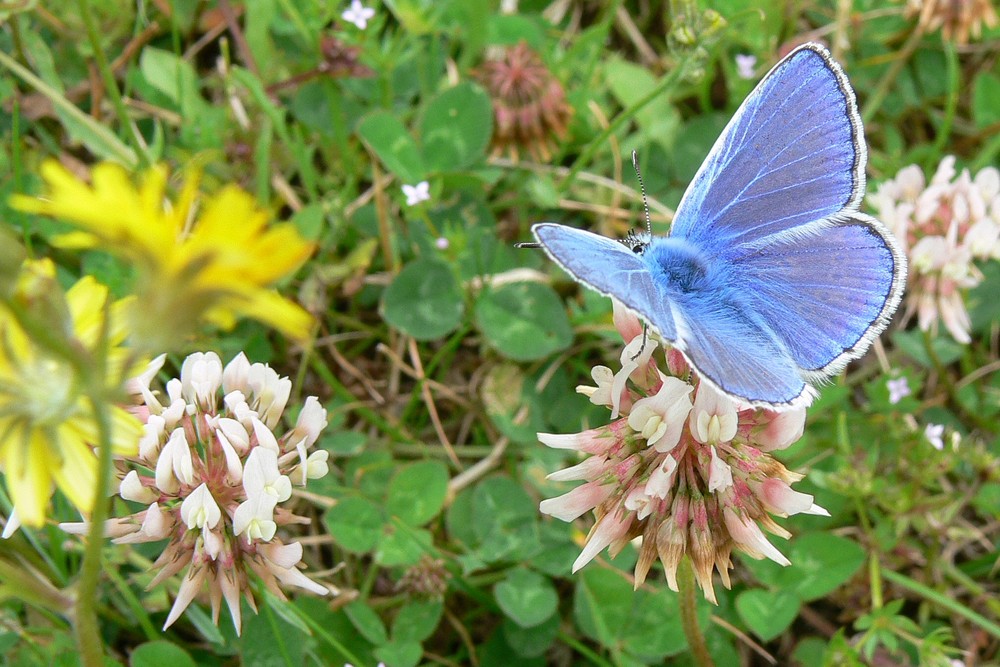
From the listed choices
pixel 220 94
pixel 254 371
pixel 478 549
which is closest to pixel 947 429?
pixel 478 549

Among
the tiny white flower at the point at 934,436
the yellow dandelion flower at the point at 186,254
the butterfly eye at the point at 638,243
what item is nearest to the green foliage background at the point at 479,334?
the tiny white flower at the point at 934,436

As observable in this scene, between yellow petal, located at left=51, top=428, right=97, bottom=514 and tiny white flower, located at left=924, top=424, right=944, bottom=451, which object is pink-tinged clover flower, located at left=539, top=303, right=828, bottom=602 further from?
tiny white flower, located at left=924, top=424, right=944, bottom=451

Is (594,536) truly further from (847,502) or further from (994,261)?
(994,261)

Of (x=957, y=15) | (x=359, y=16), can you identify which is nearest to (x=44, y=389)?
(x=359, y=16)

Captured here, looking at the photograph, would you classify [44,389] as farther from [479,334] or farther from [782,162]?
[479,334]

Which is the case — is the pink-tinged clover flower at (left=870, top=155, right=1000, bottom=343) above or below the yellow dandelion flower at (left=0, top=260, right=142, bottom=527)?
below

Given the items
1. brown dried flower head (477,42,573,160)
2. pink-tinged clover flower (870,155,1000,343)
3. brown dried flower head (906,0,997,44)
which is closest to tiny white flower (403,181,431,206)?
brown dried flower head (477,42,573,160)
